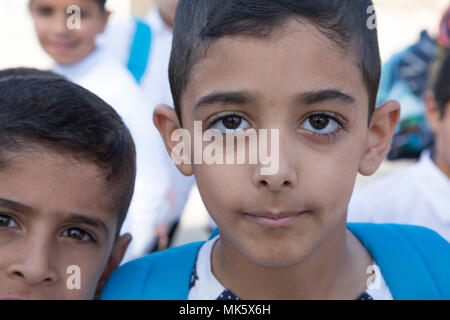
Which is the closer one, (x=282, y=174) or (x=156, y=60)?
(x=282, y=174)

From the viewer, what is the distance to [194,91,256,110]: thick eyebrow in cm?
124

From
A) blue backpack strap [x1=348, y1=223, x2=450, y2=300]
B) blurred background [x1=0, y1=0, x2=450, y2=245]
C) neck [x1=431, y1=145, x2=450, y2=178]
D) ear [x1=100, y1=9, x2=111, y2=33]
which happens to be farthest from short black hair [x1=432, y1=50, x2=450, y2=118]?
blurred background [x1=0, y1=0, x2=450, y2=245]

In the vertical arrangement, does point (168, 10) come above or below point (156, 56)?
above

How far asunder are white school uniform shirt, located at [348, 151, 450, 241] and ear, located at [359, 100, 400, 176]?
0.80 metres

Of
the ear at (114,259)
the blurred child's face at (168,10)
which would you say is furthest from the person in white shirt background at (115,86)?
the ear at (114,259)

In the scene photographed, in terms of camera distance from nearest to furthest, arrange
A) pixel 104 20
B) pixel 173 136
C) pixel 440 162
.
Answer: pixel 173 136
pixel 440 162
pixel 104 20

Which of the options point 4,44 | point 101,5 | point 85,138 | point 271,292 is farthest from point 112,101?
point 4,44

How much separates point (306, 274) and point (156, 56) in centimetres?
174

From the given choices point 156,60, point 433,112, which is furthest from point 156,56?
point 433,112

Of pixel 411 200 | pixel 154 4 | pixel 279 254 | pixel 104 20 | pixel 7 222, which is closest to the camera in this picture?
pixel 279 254

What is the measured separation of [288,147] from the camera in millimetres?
Result: 1217

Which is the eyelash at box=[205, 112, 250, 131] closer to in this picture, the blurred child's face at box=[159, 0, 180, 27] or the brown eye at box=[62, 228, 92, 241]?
the brown eye at box=[62, 228, 92, 241]

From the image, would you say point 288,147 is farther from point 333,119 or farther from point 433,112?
point 433,112

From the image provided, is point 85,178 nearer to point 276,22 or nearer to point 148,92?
point 276,22
